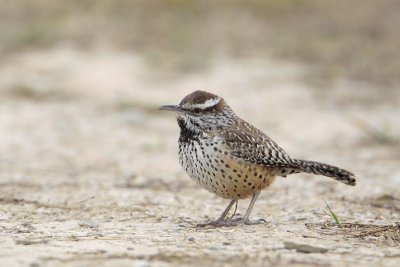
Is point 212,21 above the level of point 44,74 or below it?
above

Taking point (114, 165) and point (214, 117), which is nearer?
point (214, 117)

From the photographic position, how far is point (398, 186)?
827 cm

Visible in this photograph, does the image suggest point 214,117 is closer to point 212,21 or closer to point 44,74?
point 44,74

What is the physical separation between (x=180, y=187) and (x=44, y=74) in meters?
5.31

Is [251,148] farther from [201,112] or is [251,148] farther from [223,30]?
[223,30]

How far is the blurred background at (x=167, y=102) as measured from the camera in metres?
6.79

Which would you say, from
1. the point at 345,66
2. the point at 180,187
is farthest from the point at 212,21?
the point at 180,187

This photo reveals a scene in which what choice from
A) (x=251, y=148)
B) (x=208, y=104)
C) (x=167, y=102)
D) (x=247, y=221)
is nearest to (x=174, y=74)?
(x=167, y=102)

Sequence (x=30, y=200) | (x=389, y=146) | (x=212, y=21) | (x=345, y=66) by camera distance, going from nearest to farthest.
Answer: (x=30, y=200) < (x=389, y=146) < (x=345, y=66) < (x=212, y=21)

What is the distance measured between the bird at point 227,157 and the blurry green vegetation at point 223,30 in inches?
273

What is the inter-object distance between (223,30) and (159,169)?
606 cm

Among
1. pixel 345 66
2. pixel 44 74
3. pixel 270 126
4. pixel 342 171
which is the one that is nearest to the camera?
pixel 342 171

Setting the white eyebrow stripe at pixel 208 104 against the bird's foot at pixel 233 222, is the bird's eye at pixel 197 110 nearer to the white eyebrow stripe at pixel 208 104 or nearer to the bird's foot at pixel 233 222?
the white eyebrow stripe at pixel 208 104

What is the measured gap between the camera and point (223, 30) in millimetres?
15023
